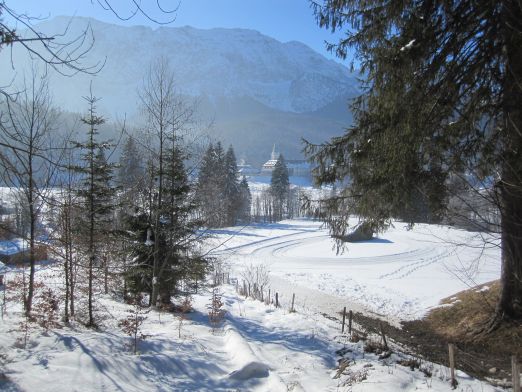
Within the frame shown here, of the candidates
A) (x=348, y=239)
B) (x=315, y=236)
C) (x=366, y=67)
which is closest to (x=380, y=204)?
(x=366, y=67)

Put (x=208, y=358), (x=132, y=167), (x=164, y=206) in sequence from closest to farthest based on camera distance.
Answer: (x=208, y=358), (x=132, y=167), (x=164, y=206)

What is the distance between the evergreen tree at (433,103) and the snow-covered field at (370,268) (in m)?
2.69

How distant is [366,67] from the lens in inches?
302

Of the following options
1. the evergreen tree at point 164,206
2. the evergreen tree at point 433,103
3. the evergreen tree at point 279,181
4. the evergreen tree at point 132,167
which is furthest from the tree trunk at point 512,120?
the evergreen tree at point 279,181

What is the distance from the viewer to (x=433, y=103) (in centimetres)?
657

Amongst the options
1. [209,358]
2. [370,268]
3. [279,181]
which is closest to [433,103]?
[209,358]

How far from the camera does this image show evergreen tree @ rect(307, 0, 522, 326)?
588 cm

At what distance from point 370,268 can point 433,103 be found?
30.3 m

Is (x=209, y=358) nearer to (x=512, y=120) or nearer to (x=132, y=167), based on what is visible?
(x=512, y=120)

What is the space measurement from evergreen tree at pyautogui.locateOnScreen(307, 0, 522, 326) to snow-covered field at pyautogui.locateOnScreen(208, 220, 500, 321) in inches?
106

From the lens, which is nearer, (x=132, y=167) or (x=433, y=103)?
(x=433, y=103)

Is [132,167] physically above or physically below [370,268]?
above

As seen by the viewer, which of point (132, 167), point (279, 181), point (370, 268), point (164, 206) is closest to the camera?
point (132, 167)

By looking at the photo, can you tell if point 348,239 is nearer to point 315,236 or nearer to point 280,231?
point 315,236
